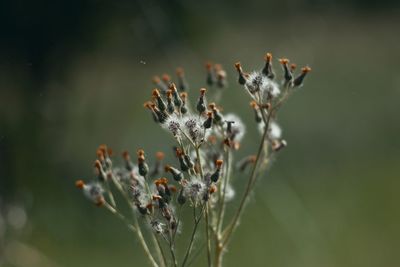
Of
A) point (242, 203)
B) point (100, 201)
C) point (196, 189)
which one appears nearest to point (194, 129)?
point (196, 189)

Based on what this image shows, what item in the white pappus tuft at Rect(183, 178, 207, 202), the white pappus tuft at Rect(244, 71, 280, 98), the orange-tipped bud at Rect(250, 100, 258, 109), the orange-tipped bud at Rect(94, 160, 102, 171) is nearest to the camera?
the white pappus tuft at Rect(183, 178, 207, 202)

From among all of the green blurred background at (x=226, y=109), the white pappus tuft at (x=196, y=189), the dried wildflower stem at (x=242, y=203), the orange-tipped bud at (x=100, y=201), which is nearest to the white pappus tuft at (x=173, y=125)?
the white pappus tuft at (x=196, y=189)

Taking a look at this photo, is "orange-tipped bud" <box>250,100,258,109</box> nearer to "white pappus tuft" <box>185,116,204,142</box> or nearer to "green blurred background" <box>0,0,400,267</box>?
"white pappus tuft" <box>185,116,204,142</box>

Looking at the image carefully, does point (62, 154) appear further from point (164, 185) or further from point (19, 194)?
point (164, 185)

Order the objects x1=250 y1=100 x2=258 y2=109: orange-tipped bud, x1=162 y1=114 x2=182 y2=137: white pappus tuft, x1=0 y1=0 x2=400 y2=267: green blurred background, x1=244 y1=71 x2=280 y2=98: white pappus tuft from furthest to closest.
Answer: x1=0 y1=0 x2=400 y2=267: green blurred background
x1=250 y1=100 x2=258 y2=109: orange-tipped bud
x1=244 y1=71 x2=280 y2=98: white pappus tuft
x1=162 y1=114 x2=182 y2=137: white pappus tuft

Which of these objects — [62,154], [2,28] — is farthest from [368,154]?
[2,28]

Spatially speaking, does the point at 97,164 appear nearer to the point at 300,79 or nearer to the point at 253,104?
the point at 253,104

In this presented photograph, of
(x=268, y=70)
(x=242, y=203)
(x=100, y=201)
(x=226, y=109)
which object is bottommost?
(x=242, y=203)

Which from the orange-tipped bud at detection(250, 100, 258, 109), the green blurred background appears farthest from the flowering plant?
the green blurred background

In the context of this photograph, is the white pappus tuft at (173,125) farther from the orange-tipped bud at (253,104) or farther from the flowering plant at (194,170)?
the orange-tipped bud at (253,104)
